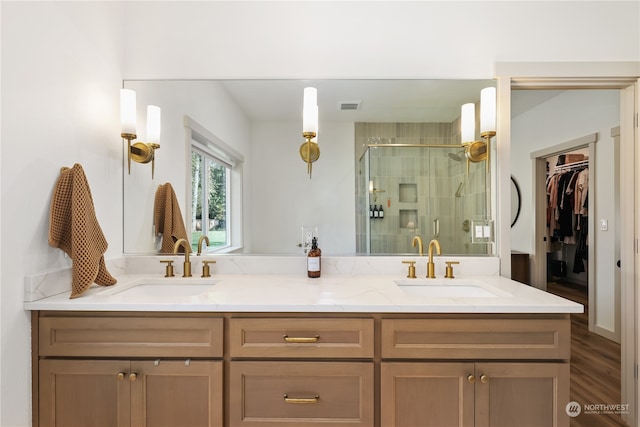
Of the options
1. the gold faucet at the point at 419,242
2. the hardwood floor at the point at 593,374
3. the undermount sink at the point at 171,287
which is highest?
the gold faucet at the point at 419,242

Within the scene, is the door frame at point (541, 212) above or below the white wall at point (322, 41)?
below

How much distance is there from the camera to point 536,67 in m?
1.82

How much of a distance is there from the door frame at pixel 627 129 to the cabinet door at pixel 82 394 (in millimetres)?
1957

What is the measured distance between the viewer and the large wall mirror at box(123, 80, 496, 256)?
185 centimetres

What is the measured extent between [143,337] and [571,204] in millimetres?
5583

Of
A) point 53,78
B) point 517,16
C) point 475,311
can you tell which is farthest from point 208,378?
point 517,16

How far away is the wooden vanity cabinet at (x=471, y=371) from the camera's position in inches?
47.6

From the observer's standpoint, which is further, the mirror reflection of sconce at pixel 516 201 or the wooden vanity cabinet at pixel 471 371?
the mirror reflection of sconce at pixel 516 201

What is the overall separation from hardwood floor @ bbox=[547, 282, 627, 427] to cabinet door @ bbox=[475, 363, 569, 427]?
97 centimetres

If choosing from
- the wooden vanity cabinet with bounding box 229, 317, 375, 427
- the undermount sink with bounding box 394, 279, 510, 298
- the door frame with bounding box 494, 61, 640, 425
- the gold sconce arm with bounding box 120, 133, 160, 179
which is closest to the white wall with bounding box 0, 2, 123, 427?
the gold sconce arm with bounding box 120, 133, 160, 179

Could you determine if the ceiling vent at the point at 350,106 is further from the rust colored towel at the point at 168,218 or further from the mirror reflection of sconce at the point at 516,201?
the mirror reflection of sconce at the point at 516,201

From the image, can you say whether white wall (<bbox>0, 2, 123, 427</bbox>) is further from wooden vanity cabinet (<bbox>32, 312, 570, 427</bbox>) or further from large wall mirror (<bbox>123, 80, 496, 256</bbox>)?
large wall mirror (<bbox>123, 80, 496, 256</bbox>)

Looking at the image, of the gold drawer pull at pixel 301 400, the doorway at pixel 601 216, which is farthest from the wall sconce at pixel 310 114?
the doorway at pixel 601 216

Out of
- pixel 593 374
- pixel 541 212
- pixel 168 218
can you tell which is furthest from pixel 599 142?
pixel 168 218
